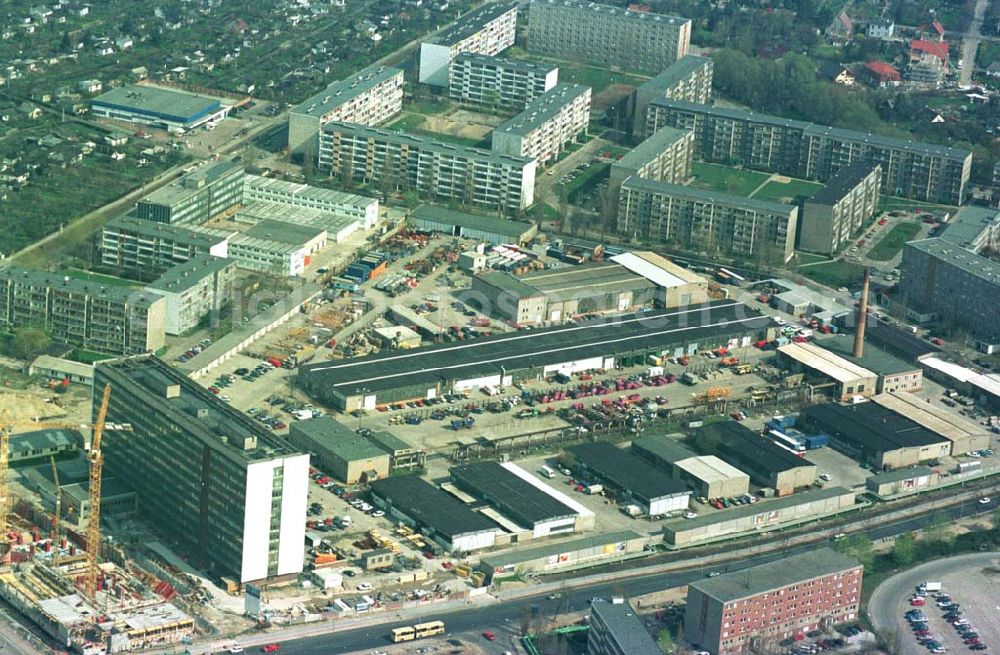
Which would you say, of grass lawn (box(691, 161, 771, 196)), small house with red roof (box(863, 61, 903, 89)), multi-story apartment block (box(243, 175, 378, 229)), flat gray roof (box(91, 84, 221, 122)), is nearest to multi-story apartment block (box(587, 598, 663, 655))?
multi-story apartment block (box(243, 175, 378, 229))

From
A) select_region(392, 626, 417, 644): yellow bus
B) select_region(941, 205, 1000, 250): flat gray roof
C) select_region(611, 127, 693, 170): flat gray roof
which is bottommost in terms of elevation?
select_region(392, 626, 417, 644): yellow bus

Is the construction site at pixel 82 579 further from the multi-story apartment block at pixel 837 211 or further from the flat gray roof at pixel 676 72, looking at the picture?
the flat gray roof at pixel 676 72

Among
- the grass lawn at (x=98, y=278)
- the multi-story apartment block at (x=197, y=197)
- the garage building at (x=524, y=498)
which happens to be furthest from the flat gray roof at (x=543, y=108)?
the garage building at (x=524, y=498)

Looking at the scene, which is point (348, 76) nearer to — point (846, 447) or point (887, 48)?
point (887, 48)

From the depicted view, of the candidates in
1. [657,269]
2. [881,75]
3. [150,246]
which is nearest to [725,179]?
[657,269]

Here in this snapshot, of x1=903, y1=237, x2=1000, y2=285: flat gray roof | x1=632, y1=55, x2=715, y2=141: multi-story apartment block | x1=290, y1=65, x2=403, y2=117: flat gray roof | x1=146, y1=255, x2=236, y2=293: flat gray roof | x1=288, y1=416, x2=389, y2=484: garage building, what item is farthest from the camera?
x1=632, y1=55, x2=715, y2=141: multi-story apartment block

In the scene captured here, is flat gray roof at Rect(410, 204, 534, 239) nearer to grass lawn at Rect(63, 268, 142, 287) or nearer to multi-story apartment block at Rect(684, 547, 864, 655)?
grass lawn at Rect(63, 268, 142, 287)

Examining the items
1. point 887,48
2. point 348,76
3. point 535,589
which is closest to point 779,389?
point 535,589
